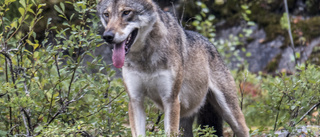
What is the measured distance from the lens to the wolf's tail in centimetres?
493

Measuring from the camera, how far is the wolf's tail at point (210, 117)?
493 centimetres

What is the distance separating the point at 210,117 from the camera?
495 cm

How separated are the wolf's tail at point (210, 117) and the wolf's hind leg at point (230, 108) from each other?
113 millimetres

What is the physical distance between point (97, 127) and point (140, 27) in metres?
1.15

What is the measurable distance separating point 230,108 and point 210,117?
0.30 m

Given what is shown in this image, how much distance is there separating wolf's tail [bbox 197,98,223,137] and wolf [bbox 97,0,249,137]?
0.42 meters

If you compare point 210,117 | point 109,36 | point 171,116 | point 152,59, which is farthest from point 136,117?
point 210,117

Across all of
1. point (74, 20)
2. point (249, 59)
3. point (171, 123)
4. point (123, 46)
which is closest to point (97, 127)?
point (171, 123)

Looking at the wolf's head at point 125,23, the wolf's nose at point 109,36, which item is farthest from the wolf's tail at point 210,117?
the wolf's nose at point 109,36

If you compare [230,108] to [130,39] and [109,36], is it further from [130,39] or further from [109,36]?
[109,36]

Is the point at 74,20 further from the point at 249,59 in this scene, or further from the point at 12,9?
the point at 249,59

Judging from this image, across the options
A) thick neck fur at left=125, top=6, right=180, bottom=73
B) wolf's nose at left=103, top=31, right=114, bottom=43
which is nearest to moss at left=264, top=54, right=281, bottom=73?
thick neck fur at left=125, top=6, right=180, bottom=73

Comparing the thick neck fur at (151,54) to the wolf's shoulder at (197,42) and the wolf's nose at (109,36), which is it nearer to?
the wolf's nose at (109,36)

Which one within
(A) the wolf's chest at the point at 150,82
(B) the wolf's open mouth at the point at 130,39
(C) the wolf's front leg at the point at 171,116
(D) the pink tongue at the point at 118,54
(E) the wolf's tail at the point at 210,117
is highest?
(B) the wolf's open mouth at the point at 130,39
